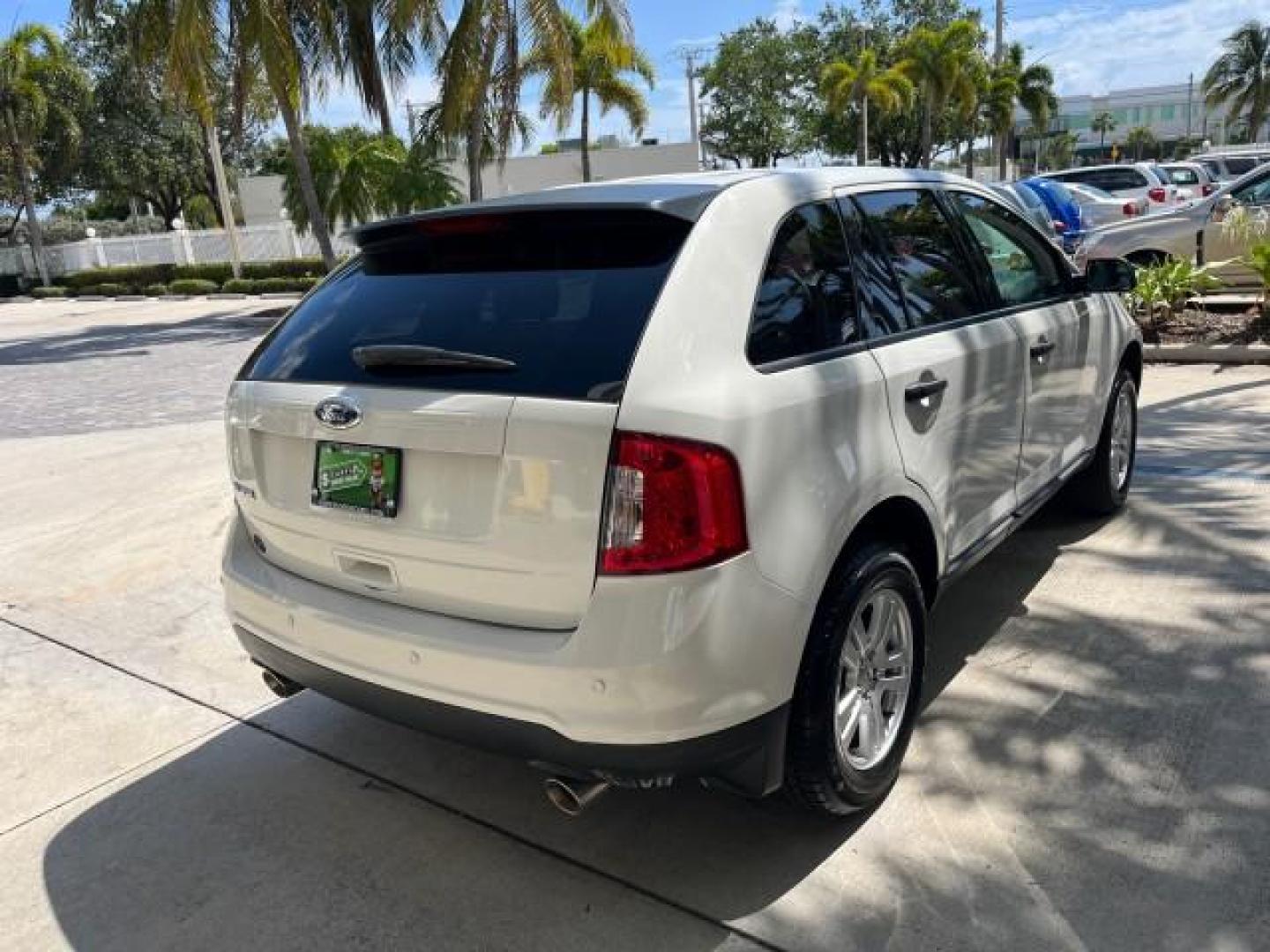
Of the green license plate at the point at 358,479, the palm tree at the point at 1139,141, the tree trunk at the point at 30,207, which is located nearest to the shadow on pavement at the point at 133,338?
the tree trunk at the point at 30,207

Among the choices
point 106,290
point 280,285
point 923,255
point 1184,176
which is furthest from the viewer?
point 106,290

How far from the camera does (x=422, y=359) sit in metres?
2.57

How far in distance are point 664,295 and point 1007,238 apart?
2.28 meters

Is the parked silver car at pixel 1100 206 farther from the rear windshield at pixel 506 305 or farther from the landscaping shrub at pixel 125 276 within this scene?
the landscaping shrub at pixel 125 276

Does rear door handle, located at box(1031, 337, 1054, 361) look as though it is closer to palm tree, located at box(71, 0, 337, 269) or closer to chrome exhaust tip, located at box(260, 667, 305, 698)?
chrome exhaust tip, located at box(260, 667, 305, 698)

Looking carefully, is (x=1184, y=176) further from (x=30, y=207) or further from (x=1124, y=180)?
(x=30, y=207)

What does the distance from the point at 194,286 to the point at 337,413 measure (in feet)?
104

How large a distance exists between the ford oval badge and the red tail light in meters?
0.76

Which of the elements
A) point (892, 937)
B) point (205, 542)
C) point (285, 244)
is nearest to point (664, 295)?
point (892, 937)

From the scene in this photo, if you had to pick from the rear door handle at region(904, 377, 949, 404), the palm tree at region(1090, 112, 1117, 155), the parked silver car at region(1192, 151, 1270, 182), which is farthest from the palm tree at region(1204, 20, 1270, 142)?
the rear door handle at region(904, 377, 949, 404)

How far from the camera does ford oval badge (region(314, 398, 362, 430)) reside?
262 cm

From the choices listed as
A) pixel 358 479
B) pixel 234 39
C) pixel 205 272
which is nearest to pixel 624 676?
pixel 358 479

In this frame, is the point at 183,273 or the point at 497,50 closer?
the point at 497,50

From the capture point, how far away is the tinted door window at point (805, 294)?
2611mm
